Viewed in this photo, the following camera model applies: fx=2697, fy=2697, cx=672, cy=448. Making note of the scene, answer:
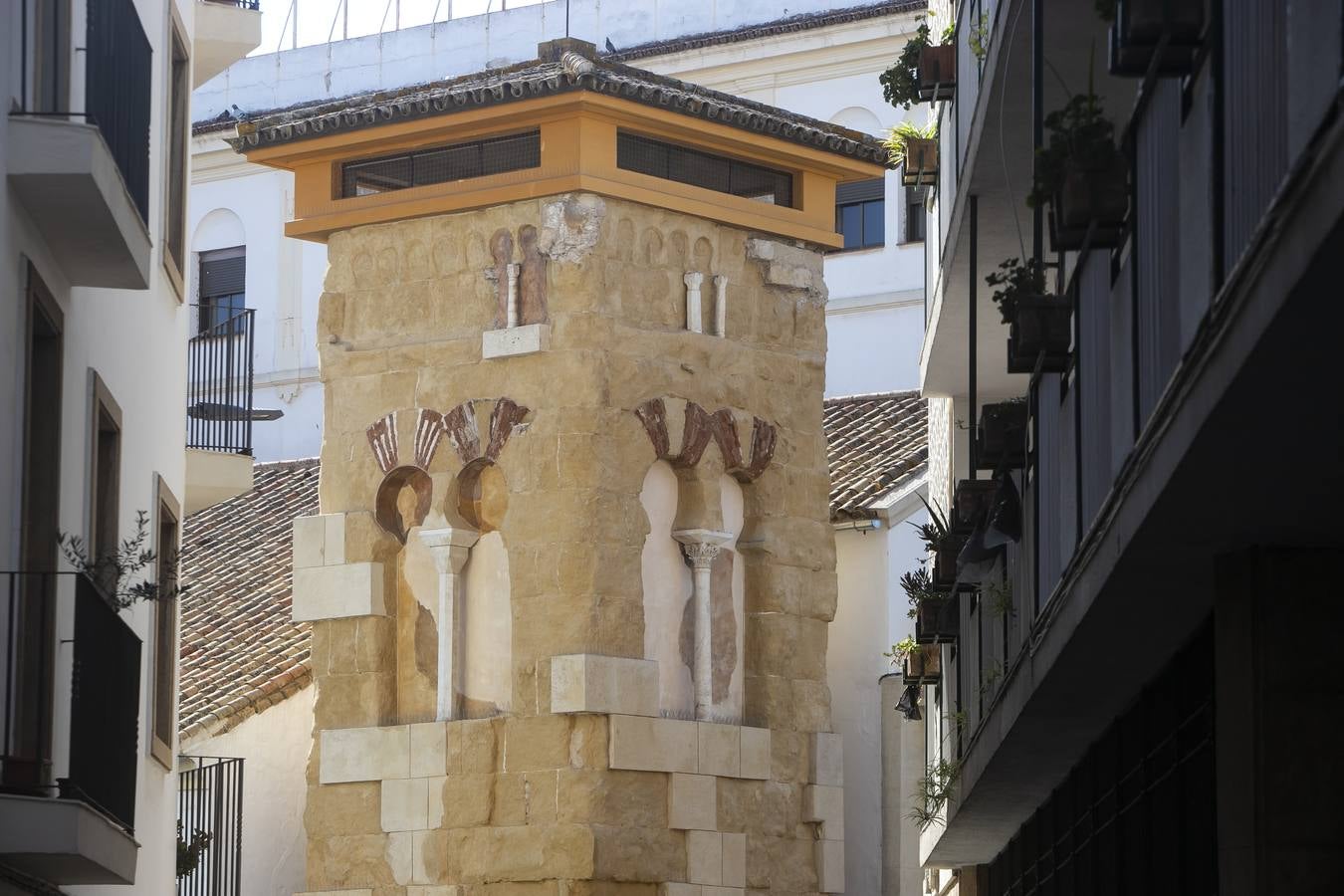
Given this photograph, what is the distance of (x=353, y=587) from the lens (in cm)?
2341

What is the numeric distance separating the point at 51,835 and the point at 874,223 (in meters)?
21.8

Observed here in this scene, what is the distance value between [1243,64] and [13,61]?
19.5ft

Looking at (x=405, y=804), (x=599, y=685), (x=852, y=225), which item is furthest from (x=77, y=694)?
(x=852, y=225)

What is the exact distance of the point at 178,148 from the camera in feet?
58.4

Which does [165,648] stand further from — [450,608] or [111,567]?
[450,608]

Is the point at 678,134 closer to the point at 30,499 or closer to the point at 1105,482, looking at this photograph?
the point at 30,499

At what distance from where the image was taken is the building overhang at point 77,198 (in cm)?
1102

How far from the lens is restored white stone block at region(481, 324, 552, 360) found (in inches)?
892

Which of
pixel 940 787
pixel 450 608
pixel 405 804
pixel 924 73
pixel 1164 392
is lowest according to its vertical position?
pixel 940 787

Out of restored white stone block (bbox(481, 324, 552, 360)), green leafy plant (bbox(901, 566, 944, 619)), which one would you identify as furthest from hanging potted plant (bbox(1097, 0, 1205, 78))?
restored white stone block (bbox(481, 324, 552, 360))

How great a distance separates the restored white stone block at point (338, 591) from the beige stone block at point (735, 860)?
3.59 meters

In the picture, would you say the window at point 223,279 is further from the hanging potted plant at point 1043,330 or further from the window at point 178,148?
the hanging potted plant at point 1043,330

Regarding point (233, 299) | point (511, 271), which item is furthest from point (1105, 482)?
point (233, 299)

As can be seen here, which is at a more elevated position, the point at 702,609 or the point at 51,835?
the point at 702,609
